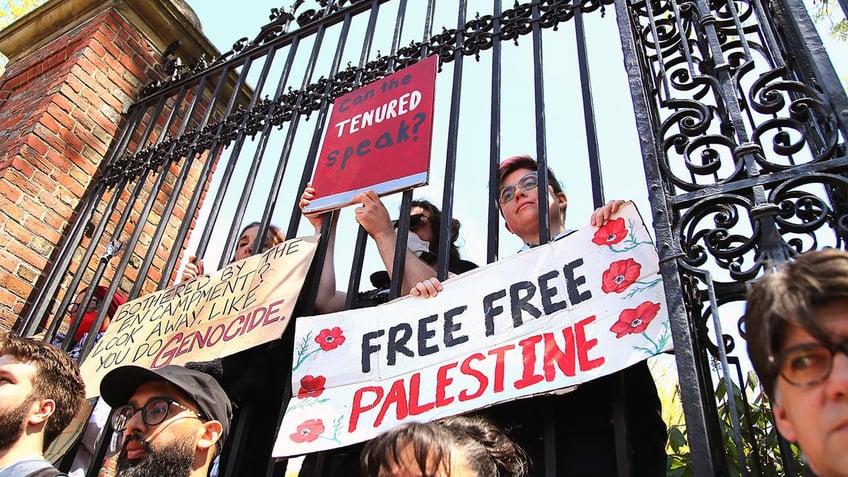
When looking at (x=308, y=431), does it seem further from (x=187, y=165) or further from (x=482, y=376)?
(x=187, y=165)

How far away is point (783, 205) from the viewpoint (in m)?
1.64

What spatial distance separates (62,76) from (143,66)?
23.5 inches

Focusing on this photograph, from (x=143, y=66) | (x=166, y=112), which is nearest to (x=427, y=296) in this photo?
(x=166, y=112)

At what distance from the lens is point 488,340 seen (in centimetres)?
190

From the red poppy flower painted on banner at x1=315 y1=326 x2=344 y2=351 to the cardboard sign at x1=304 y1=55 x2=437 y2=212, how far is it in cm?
63

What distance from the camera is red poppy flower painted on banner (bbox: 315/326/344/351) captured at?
7.18 feet

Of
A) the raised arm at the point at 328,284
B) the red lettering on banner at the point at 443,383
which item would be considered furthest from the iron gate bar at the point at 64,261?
the red lettering on banner at the point at 443,383

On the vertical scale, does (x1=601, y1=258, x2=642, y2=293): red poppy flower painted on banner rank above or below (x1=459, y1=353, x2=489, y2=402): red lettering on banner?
above

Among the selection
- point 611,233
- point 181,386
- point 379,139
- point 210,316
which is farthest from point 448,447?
point 379,139

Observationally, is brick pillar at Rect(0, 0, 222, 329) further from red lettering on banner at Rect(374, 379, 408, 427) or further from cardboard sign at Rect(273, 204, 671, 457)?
red lettering on banner at Rect(374, 379, 408, 427)

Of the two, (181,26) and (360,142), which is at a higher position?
(181,26)

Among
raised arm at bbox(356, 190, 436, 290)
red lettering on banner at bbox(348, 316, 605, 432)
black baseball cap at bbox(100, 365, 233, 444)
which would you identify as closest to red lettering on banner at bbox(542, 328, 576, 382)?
red lettering on banner at bbox(348, 316, 605, 432)

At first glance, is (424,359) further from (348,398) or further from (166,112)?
(166,112)

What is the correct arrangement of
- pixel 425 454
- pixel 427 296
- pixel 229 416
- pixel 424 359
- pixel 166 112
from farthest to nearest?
pixel 166 112
pixel 229 416
pixel 427 296
pixel 424 359
pixel 425 454
